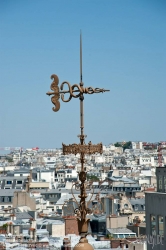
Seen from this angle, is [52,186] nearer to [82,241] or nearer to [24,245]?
A: [24,245]

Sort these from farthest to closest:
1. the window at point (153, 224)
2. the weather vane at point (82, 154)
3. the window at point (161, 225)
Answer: the window at point (153, 224)
the window at point (161, 225)
the weather vane at point (82, 154)

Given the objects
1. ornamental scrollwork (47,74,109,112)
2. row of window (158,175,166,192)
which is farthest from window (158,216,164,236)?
ornamental scrollwork (47,74,109,112)

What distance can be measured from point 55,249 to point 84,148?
86.8ft

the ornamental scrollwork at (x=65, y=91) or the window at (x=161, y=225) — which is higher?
the ornamental scrollwork at (x=65, y=91)

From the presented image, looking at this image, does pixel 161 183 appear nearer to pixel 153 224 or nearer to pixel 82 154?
pixel 153 224

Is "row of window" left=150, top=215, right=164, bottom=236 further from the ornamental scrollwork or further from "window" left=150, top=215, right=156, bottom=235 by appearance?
the ornamental scrollwork

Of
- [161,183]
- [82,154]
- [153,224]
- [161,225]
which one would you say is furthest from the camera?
[161,183]

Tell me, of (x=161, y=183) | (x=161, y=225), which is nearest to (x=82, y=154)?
(x=161, y=225)

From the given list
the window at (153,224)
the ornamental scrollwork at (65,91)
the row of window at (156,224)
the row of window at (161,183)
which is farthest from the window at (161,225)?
the ornamental scrollwork at (65,91)

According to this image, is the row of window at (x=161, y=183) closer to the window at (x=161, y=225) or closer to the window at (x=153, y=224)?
the window at (x=153, y=224)

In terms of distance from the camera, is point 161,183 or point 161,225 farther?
point 161,183

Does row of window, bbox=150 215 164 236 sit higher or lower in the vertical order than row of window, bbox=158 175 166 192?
lower

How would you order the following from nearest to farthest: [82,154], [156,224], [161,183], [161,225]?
[82,154], [161,225], [156,224], [161,183]

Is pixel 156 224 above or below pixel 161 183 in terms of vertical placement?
below
